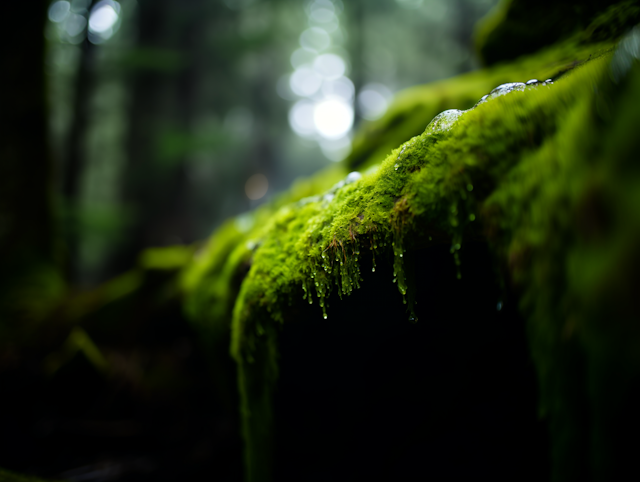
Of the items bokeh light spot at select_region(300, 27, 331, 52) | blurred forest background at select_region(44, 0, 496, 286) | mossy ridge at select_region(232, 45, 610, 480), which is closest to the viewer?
mossy ridge at select_region(232, 45, 610, 480)

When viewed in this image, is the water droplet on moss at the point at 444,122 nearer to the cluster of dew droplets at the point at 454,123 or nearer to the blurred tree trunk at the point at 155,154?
the cluster of dew droplets at the point at 454,123

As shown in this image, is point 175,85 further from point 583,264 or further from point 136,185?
point 583,264

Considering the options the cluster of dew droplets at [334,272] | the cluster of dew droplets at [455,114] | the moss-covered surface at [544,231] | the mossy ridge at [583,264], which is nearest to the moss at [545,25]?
the cluster of dew droplets at [455,114]

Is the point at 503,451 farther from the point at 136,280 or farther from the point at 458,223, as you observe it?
the point at 136,280

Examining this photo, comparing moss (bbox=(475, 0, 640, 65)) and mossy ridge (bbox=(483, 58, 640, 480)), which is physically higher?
moss (bbox=(475, 0, 640, 65))

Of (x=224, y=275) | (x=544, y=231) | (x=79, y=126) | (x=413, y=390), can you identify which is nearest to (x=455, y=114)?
(x=544, y=231)

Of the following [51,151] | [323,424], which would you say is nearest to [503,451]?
[323,424]

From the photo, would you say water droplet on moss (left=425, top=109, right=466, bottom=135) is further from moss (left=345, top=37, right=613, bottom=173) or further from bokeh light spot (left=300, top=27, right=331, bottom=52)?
bokeh light spot (left=300, top=27, right=331, bottom=52)

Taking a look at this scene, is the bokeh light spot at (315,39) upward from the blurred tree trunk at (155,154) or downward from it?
upward

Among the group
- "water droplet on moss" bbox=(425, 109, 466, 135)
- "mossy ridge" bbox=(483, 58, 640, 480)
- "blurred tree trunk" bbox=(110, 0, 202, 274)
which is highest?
"blurred tree trunk" bbox=(110, 0, 202, 274)

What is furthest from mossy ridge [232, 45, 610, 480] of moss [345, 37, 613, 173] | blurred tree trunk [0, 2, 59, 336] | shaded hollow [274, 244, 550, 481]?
blurred tree trunk [0, 2, 59, 336]
